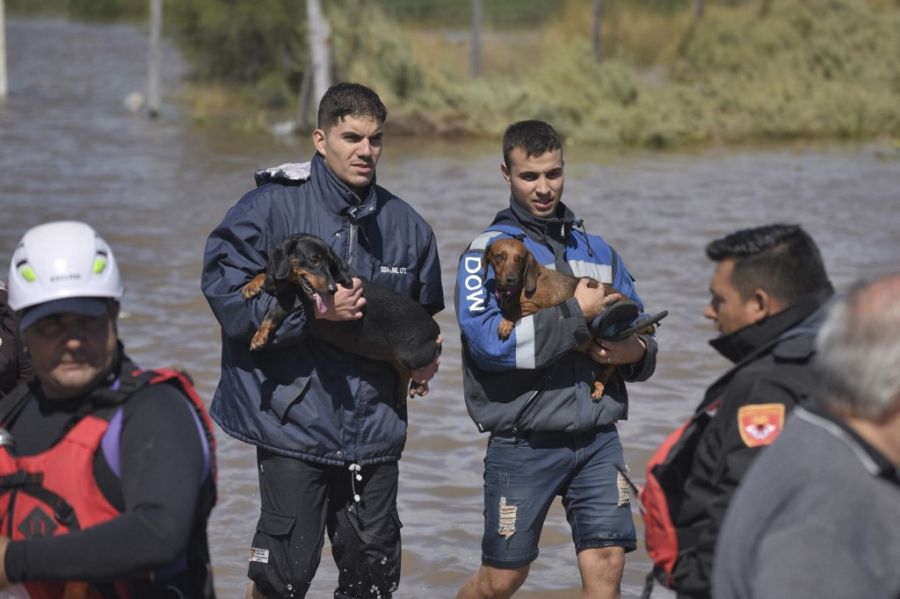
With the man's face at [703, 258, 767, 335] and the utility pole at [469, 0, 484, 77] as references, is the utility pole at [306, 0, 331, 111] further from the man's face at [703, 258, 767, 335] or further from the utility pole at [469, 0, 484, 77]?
the man's face at [703, 258, 767, 335]

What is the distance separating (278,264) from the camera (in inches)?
207

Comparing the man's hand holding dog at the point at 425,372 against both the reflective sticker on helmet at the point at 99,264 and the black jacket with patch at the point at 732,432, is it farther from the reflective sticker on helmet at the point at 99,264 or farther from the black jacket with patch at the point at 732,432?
the reflective sticker on helmet at the point at 99,264

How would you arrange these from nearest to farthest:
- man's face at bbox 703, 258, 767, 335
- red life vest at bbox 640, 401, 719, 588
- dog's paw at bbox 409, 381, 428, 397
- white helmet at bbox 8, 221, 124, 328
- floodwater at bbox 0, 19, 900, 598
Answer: white helmet at bbox 8, 221, 124, 328
red life vest at bbox 640, 401, 719, 588
man's face at bbox 703, 258, 767, 335
dog's paw at bbox 409, 381, 428, 397
floodwater at bbox 0, 19, 900, 598

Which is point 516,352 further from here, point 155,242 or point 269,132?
point 269,132

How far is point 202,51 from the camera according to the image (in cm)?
3178

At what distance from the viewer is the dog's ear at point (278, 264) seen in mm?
5211

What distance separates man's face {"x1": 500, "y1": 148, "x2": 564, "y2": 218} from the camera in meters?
5.58

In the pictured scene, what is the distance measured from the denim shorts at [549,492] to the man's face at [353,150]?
1.12 meters

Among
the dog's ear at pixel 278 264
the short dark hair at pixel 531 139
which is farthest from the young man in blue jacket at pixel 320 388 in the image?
the short dark hair at pixel 531 139

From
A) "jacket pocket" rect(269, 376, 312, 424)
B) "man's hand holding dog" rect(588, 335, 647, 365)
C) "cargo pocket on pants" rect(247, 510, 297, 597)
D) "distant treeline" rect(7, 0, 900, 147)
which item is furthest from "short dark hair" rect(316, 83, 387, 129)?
"distant treeline" rect(7, 0, 900, 147)

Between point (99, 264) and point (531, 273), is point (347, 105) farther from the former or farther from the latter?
point (99, 264)

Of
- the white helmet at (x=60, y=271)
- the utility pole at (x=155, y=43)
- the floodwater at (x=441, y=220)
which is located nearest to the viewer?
the white helmet at (x=60, y=271)

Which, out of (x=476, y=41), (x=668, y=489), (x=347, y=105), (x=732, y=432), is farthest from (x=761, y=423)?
(x=476, y=41)

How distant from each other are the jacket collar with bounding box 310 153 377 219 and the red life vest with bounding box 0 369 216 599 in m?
2.21
